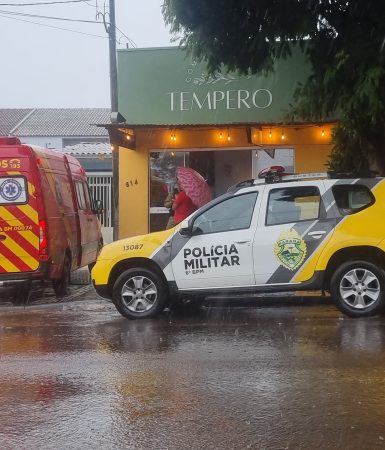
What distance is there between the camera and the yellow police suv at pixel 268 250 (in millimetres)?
8539

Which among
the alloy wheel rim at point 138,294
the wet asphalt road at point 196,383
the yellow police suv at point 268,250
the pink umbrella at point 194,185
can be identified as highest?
the pink umbrella at point 194,185

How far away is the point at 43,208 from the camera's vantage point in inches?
427

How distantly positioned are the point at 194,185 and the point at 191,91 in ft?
7.19

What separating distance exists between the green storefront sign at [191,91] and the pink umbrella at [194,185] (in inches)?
46.3

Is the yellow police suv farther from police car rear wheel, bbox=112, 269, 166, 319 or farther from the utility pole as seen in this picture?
the utility pole

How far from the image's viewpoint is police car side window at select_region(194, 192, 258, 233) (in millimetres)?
8938

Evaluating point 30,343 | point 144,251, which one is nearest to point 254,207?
point 144,251

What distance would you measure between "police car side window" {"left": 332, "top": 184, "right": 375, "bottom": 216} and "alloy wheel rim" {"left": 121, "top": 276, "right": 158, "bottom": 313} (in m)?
2.74

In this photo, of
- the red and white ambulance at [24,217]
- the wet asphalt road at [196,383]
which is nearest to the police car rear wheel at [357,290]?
the wet asphalt road at [196,383]

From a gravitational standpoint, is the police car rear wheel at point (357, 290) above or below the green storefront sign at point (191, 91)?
below

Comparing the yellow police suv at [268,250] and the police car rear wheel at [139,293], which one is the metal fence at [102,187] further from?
the police car rear wheel at [139,293]

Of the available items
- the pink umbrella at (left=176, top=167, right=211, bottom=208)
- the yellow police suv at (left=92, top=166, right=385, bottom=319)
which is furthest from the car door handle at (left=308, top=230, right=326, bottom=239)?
the pink umbrella at (left=176, top=167, right=211, bottom=208)

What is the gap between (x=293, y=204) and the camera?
29.0ft

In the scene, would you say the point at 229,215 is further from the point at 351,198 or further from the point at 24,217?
the point at 24,217
